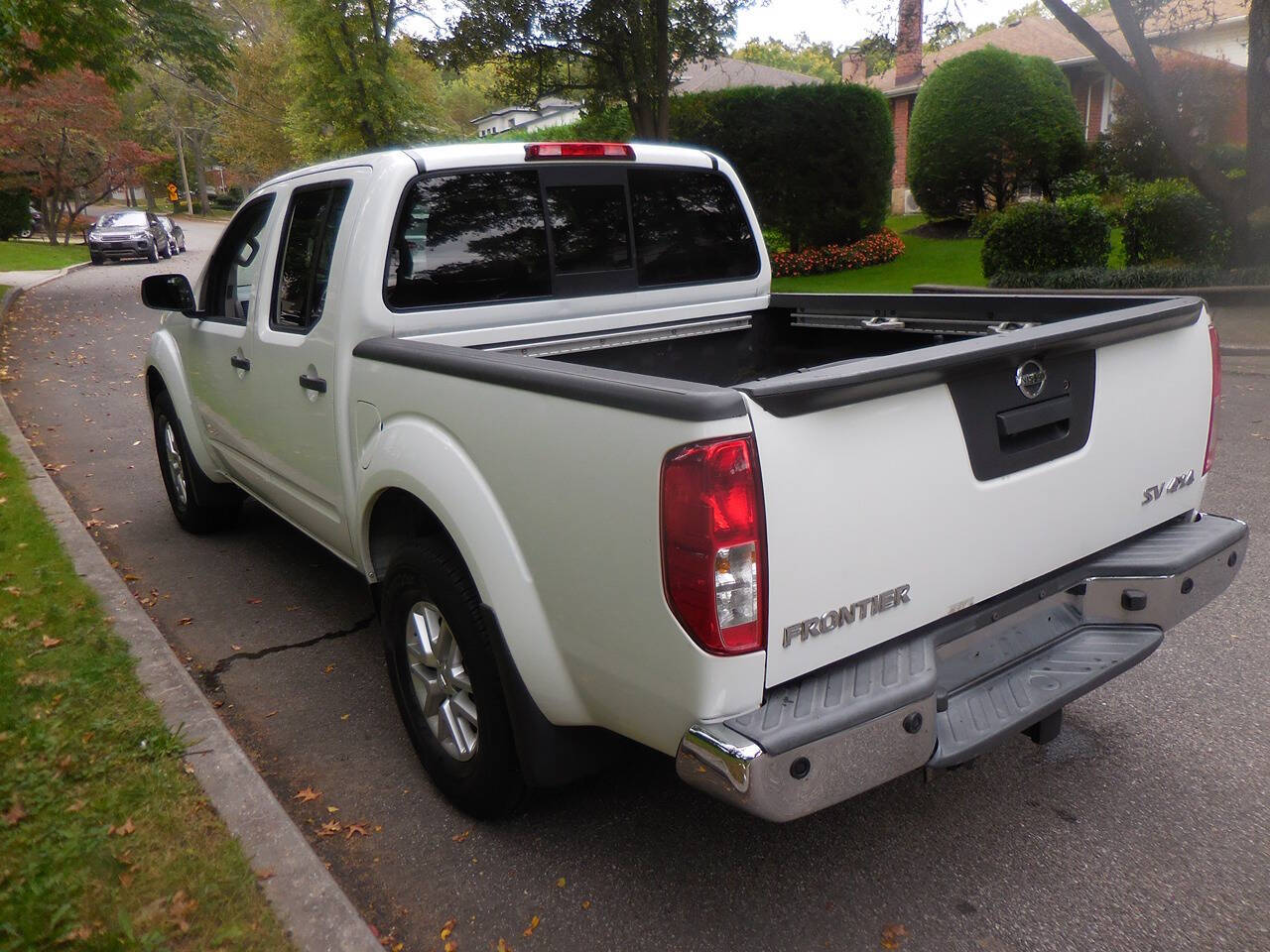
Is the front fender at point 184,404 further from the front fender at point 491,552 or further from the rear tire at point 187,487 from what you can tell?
the front fender at point 491,552

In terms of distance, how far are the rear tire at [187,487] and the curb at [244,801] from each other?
0.84 m

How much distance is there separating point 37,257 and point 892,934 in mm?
35693

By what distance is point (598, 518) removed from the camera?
7.79 feet

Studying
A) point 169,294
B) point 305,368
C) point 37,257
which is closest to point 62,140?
point 37,257

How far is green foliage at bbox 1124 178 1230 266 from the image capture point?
14.3 metres

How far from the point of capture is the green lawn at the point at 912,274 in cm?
1700

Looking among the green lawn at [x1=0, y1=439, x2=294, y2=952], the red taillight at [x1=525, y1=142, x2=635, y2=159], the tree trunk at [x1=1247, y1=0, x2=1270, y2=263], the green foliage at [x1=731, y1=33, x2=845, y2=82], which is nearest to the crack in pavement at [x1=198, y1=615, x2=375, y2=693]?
the green lawn at [x1=0, y1=439, x2=294, y2=952]

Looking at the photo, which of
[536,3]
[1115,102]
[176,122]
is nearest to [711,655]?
[536,3]

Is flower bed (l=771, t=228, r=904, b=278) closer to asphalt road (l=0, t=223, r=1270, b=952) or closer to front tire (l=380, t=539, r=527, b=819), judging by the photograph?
asphalt road (l=0, t=223, r=1270, b=952)

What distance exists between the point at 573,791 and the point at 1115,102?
25400 millimetres

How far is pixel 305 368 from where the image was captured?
12.5 feet

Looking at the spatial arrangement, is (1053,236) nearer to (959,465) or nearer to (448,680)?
(959,465)

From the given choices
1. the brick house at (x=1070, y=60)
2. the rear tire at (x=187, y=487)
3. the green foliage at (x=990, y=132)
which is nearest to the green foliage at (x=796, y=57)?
the brick house at (x=1070, y=60)

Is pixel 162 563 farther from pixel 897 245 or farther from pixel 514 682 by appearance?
pixel 897 245
